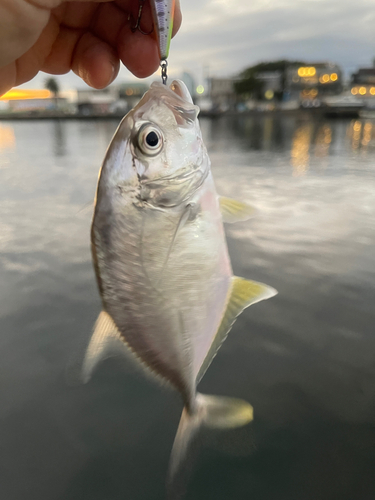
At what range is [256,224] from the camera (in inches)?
265

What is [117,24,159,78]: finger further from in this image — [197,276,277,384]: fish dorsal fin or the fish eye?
[197,276,277,384]: fish dorsal fin

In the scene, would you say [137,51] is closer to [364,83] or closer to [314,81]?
[364,83]

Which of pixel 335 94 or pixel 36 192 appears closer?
pixel 36 192

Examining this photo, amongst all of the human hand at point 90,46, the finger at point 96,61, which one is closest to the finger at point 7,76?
the human hand at point 90,46

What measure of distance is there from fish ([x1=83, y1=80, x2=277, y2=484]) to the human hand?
89cm

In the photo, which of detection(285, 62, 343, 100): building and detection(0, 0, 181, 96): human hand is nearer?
detection(0, 0, 181, 96): human hand

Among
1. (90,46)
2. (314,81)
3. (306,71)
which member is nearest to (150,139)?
(90,46)

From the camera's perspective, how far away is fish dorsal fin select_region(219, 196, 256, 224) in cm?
164

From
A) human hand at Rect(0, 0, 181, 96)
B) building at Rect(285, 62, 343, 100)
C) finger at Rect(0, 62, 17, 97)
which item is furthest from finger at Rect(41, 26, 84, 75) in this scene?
building at Rect(285, 62, 343, 100)

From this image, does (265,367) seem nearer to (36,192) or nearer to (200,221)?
(200,221)

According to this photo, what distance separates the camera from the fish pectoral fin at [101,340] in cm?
143

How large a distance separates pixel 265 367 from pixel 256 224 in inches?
149

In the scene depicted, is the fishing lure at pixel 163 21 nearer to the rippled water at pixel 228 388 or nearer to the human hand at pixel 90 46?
the human hand at pixel 90 46

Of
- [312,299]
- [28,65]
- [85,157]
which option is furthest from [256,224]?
[85,157]
